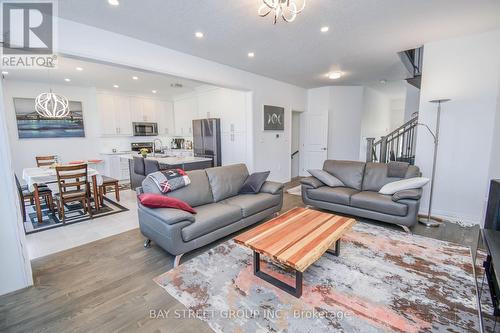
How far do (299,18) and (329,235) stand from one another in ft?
8.28

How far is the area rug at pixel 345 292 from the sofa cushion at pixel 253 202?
22.1 inches

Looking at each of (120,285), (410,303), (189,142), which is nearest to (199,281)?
(120,285)

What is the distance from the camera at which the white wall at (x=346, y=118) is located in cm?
658

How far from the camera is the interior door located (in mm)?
6680

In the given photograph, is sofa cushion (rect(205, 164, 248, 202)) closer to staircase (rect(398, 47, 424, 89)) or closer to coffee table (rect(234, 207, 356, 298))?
coffee table (rect(234, 207, 356, 298))

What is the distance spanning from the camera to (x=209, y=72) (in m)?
4.16

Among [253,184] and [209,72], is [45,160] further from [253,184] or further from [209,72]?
[253,184]

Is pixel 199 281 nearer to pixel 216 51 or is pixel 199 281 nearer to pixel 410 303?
pixel 410 303

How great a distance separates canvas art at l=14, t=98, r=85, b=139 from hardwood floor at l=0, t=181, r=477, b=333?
15.1ft

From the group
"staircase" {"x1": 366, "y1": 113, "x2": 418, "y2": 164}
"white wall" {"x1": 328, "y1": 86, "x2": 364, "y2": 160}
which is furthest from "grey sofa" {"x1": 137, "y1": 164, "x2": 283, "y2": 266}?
"white wall" {"x1": 328, "y1": 86, "x2": 364, "y2": 160}

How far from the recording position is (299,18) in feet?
8.84

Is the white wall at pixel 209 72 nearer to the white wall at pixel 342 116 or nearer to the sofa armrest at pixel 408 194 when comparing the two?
the white wall at pixel 342 116

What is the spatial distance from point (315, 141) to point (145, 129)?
5.46m

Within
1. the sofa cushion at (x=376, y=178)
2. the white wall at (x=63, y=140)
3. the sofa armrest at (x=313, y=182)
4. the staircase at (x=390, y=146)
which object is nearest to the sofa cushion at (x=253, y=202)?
the sofa armrest at (x=313, y=182)
